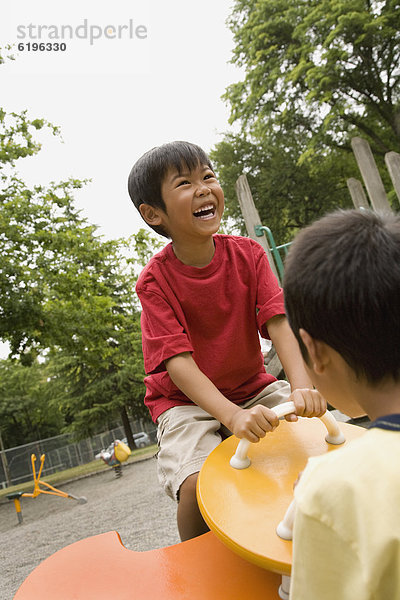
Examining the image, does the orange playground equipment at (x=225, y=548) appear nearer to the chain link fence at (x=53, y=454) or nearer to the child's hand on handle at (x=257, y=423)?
the child's hand on handle at (x=257, y=423)

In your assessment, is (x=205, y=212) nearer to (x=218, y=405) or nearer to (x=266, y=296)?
(x=266, y=296)

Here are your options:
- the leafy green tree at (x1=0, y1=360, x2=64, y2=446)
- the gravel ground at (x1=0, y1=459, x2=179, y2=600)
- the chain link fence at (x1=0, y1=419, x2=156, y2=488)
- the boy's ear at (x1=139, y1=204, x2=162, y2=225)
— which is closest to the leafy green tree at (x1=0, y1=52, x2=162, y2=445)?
the gravel ground at (x1=0, y1=459, x2=179, y2=600)

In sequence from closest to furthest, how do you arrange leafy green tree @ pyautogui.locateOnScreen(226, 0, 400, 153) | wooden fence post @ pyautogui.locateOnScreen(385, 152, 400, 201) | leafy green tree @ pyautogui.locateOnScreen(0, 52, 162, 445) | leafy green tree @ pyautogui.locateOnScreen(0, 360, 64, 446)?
wooden fence post @ pyautogui.locateOnScreen(385, 152, 400, 201) < leafy green tree @ pyautogui.locateOnScreen(0, 52, 162, 445) < leafy green tree @ pyautogui.locateOnScreen(226, 0, 400, 153) < leafy green tree @ pyautogui.locateOnScreen(0, 360, 64, 446)

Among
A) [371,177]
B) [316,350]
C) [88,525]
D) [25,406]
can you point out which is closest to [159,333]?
[316,350]

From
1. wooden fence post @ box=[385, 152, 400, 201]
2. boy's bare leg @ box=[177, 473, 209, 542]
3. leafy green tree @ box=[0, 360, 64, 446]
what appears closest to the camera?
boy's bare leg @ box=[177, 473, 209, 542]

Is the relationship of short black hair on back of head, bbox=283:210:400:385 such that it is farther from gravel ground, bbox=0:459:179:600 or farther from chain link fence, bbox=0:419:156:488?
chain link fence, bbox=0:419:156:488

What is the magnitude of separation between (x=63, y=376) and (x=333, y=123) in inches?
604

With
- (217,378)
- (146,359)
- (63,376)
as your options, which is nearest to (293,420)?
(217,378)

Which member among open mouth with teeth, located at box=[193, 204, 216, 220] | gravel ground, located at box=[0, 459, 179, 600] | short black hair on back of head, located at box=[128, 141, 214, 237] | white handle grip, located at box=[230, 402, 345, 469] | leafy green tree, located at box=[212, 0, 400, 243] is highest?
leafy green tree, located at box=[212, 0, 400, 243]

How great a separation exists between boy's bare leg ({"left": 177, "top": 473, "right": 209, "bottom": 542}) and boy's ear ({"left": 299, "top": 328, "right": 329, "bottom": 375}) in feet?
2.23

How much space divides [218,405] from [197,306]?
17.5 inches

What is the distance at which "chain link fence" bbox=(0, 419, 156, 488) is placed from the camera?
1817 centimetres

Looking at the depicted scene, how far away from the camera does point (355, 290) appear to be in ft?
2.13

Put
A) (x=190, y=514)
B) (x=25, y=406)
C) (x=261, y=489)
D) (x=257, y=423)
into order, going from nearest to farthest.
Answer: (x=261, y=489) < (x=257, y=423) < (x=190, y=514) < (x=25, y=406)
